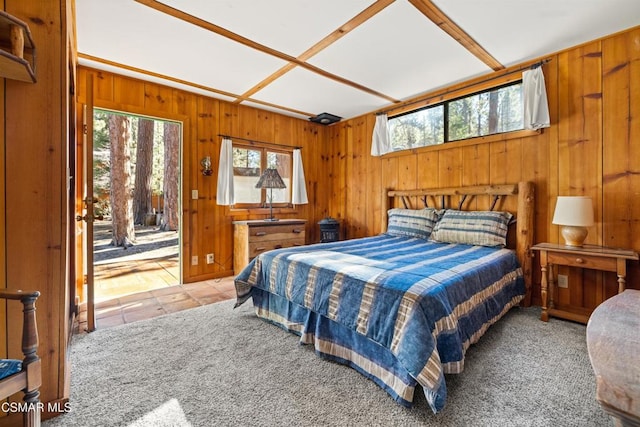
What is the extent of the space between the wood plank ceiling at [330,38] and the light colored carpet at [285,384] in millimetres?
2373

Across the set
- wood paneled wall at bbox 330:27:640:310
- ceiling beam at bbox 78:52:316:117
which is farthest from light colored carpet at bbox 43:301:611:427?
ceiling beam at bbox 78:52:316:117

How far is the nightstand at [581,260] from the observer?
204cm

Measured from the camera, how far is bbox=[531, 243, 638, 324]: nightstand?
6.69 ft

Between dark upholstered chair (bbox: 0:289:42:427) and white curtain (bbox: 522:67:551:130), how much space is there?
11.8 ft

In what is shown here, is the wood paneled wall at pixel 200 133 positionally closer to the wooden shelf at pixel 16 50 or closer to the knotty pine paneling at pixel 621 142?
the wooden shelf at pixel 16 50

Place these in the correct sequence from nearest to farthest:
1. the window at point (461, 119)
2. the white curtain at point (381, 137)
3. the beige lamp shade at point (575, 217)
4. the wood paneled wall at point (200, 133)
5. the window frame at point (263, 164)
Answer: the beige lamp shade at point (575, 217) → the window at point (461, 119) → the wood paneled wall at point (200, 133) → the white curtain at point (381, 137) → the window frame at point (263, 164)

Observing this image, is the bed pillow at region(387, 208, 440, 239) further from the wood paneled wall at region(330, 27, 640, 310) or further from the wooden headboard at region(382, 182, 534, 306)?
the wood paneled wall at region(330, 27, 640, 310)

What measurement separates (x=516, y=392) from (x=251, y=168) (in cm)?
380

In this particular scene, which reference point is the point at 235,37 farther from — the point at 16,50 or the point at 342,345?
the point at 342,345

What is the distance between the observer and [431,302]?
1452 mm

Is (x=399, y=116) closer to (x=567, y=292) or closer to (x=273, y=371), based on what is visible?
(x=567, y=292)

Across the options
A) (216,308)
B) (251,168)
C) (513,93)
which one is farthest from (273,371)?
(513,93)

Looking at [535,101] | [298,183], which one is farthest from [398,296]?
[298,183]

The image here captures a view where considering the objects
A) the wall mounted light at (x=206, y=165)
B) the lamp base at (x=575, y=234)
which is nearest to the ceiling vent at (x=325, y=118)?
the wall mounted light at (x=206, y=165)
